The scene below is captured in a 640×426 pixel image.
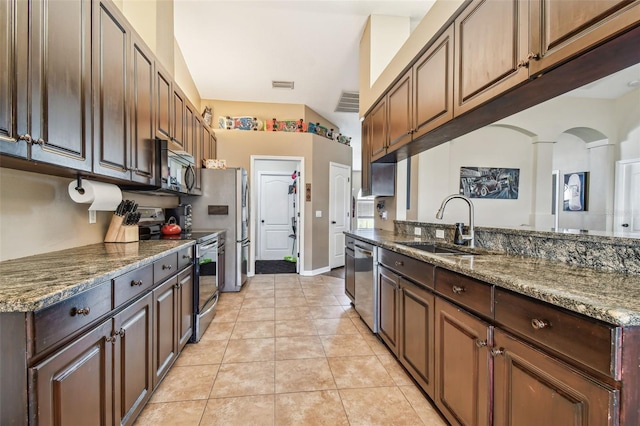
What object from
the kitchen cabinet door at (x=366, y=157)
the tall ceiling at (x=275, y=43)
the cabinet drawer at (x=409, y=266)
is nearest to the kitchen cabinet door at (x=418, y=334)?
the cabinet drawer at (x=409, y=266)

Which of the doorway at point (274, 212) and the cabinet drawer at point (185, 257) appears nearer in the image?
the cabinet drawer at point (185, 257)

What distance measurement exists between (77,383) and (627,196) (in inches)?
155

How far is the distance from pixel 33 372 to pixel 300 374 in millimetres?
1517

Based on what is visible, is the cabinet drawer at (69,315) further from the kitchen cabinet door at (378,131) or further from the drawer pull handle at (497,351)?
the kitchen cabinet door at (378,131)

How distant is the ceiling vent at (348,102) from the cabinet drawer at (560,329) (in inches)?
174

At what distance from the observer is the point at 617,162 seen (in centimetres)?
237

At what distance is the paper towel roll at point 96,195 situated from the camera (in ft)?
5.48

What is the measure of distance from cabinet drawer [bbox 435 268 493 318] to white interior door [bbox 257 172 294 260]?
213 inches

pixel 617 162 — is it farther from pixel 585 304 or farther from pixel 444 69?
pixel 585 304

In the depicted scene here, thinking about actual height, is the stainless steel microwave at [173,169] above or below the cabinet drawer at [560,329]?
above

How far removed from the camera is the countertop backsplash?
1127 mm

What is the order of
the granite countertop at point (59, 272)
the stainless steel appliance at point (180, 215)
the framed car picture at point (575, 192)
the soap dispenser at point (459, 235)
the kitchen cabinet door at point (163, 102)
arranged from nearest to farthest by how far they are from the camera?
the granite countertop at point (59, 272), the soap dispenser at point (459, 235), the kitchen cabinet door at point (163, 102), the framed car picture at point (575, 192), the stainless steel appliance at point (180, 215)

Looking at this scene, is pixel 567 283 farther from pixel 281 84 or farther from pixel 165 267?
pixel 281 84

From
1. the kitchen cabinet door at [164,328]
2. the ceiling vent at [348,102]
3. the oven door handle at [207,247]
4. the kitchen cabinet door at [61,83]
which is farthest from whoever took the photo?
the ceiling vent at [348,102]
